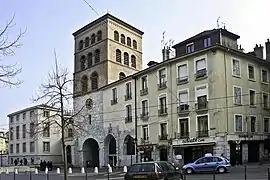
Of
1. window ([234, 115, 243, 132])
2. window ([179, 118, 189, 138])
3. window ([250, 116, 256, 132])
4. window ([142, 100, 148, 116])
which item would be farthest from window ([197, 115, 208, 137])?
window ([142, 100, 148, 116])

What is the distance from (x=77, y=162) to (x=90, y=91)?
12.3 meters

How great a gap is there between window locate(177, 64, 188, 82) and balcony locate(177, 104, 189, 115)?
118 inches

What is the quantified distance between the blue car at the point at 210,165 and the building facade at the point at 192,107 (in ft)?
20.2

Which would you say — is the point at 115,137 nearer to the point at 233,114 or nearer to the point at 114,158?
the point at 114,158

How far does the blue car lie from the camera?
35.5 meters

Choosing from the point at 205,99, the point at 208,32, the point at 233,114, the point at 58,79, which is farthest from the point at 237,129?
the point at 58,79

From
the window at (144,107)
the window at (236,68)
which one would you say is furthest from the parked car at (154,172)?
the window at (144,107)

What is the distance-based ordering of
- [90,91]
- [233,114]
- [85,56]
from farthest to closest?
1. [85,56]
2. [90,91]
3. [233,114]

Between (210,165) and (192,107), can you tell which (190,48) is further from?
(210,165)

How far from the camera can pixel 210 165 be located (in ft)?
118

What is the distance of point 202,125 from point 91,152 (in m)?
29.7

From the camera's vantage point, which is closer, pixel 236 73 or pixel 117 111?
pixel 236 73

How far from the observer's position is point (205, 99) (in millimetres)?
44844

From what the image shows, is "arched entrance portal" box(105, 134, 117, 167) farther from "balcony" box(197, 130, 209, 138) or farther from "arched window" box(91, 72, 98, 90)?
"balcony" box(197, 130, 209, 138)
